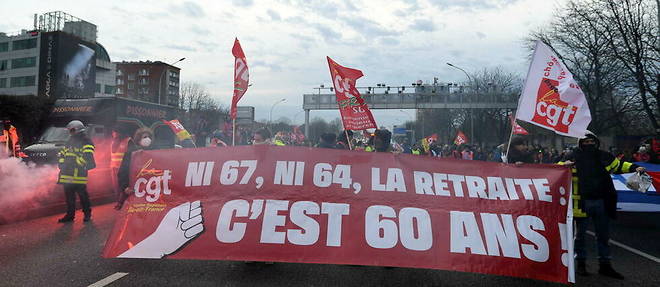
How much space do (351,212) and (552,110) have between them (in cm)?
244

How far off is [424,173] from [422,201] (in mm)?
324

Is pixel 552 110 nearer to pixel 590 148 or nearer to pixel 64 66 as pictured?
pixel 590 148

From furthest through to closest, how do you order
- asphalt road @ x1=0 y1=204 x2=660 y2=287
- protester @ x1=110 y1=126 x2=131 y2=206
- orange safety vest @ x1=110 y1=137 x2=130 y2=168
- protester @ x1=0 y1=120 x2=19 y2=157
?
protester @ x1=0 y1=120 x2=19 y2=157 → orange safety vest @ x1=110 y1=137 x2=130 y2=168 → protester @ x1=110 y1=126 x2=131 y2=206 → asphalt road @ x1=0 y1=204 x2=660 y2=287

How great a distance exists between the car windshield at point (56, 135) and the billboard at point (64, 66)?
144 feet

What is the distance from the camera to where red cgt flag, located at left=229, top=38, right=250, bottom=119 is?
24.0 feet

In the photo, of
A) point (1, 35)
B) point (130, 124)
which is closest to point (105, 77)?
point (1, 35)

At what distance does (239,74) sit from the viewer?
743 centimetres

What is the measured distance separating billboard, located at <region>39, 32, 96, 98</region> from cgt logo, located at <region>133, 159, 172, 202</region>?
55957 mm

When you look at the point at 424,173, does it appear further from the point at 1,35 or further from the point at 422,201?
the point at 1,35

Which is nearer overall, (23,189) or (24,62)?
(23,189)

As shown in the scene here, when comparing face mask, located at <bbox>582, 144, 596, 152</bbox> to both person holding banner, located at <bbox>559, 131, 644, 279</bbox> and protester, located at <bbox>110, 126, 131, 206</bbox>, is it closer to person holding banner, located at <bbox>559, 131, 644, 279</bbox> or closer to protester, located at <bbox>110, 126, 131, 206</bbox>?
person holding banner, located at <bbox>559, 131, 644, 279</bbox>

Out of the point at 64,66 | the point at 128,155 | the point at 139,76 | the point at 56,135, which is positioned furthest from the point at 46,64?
the point at 128,155

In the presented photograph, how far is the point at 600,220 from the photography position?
484cm

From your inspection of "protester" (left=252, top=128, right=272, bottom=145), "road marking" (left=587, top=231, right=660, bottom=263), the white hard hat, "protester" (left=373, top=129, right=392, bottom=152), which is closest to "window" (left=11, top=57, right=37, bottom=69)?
the white hard hat
